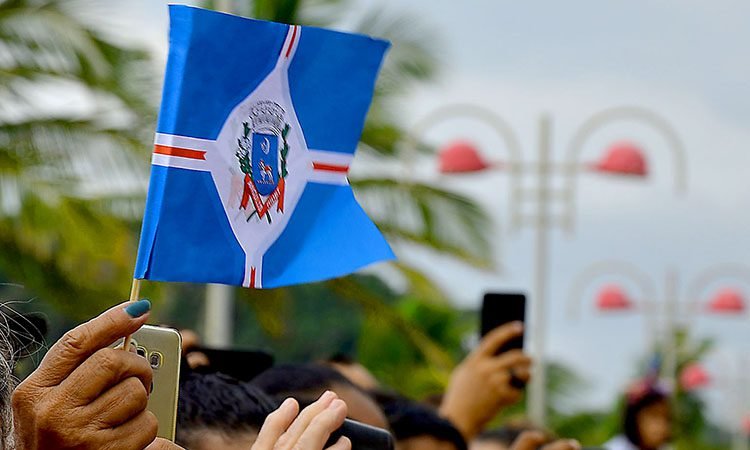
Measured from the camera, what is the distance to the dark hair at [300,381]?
11.9 feet

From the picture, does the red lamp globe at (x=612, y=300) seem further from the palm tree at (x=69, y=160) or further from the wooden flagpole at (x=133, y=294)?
the wooden flagpole at (x=133, y=294)

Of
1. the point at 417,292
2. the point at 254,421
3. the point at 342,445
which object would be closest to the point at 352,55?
the point at 254,421

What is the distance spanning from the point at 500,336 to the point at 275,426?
1.97 m

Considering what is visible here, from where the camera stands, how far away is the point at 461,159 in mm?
17125

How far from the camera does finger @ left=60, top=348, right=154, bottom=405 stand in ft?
7.16

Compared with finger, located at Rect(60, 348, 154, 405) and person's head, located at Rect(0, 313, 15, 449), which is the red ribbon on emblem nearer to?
finger, located at Rect(60, 348, 154, 405)

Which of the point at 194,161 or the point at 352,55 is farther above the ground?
the point at 352,55

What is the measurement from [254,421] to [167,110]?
69 centimetres

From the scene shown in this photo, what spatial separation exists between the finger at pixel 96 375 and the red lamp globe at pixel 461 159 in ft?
48.6

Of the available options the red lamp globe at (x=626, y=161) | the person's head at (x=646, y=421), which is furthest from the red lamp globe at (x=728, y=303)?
the person's head at (x=646, y=421)

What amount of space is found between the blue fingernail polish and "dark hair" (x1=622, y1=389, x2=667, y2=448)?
5443 millimetres

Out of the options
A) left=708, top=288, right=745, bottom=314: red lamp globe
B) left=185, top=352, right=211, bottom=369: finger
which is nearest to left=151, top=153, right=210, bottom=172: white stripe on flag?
left=185, top=352, right=211, bottom=369: finger

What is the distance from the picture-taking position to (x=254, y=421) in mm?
3029

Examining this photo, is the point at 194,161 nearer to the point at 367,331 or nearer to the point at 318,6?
the point at 318,6
